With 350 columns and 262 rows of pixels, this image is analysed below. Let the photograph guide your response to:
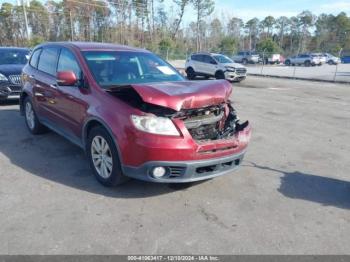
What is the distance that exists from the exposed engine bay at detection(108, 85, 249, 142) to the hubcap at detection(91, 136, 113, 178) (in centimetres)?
63

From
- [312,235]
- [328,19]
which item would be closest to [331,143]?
[312,235]

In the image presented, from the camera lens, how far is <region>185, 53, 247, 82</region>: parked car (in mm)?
19281

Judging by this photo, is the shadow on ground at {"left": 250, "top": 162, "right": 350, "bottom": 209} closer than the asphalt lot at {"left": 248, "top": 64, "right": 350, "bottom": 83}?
Yes

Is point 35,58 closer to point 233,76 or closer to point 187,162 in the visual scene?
point 187,162

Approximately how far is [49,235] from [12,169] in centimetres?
197

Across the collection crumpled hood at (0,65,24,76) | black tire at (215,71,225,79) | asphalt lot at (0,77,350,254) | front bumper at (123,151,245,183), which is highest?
crumpled hood at (0,65,24,76)

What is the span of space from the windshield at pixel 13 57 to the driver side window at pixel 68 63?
19.5 ft

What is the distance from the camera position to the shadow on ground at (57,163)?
13.1ft

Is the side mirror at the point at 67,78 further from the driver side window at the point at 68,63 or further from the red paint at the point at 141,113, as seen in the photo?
the driver side window at the point at 68,63

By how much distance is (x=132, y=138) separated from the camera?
348cm

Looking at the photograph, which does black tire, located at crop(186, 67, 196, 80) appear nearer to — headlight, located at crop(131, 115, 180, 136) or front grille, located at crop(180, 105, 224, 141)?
front grille, located at crop(180, 105, 224, 141)

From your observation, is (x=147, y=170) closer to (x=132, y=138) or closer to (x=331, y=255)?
(x=132, y=138)

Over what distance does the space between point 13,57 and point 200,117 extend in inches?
340

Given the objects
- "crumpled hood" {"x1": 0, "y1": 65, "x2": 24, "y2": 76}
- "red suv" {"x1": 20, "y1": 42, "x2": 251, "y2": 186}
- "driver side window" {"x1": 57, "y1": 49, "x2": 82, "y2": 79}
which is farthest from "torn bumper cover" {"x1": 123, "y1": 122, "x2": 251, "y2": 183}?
"crumpled hood" {"x1": 0, "y1": 65, "x2": 24, "y2": 76}
